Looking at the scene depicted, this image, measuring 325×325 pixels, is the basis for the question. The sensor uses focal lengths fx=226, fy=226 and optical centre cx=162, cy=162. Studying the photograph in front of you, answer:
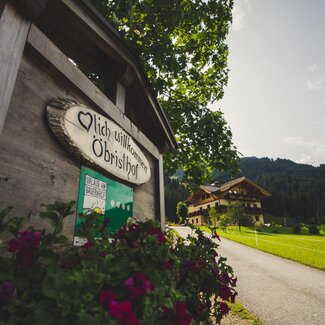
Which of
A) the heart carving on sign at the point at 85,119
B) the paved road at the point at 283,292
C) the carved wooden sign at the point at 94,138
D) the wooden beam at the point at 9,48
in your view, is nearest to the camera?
the wooden beam at the point at 9,48

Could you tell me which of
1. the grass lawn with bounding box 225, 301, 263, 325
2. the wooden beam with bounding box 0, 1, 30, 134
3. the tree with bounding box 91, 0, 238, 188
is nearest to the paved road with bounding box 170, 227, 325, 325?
the grass lawn with bounding box 225, 301, 263, 325

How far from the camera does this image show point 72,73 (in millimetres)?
2232

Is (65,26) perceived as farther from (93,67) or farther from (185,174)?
(185,174)

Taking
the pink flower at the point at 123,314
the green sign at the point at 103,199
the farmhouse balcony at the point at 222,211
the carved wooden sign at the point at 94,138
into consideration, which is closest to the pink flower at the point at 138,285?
the pink flower at the point at 123,314

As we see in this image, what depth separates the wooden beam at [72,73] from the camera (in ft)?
6.03

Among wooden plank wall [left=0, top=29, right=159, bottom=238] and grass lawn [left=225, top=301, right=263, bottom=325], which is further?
grass lawn [left=225, top=301, right=263, bottom=325]

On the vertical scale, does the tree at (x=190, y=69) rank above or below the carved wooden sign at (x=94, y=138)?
above

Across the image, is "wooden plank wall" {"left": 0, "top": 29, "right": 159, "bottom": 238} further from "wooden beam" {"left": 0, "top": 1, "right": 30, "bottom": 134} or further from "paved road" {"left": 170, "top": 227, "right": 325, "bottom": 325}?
"paved road" {"left": 170, "top": 227, "right": 325, "bottom": 325}

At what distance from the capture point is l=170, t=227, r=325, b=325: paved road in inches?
183

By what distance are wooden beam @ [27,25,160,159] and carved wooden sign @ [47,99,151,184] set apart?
0.20m

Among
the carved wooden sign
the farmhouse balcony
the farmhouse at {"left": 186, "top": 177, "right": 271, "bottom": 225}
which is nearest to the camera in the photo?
the carved wooden sign

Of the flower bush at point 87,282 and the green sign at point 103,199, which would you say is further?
the green sign at point 103,199

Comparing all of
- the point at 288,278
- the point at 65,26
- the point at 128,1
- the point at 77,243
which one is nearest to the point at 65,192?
the point at 77,243

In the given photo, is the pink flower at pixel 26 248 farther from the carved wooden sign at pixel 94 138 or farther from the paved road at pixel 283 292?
the paved road at pixel 283 292
